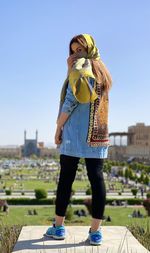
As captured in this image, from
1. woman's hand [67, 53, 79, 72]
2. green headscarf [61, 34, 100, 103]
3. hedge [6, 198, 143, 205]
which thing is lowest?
hedge [6, 198, 143, 205]

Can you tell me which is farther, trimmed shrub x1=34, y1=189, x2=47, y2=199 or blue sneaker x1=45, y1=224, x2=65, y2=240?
trimmed shrub x1=34, y1=189, x2=47, y2=199

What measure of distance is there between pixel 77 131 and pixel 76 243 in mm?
736

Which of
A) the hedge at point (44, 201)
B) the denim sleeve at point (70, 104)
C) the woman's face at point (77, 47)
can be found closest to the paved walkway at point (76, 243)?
the denim sleeve at point (70, 104)

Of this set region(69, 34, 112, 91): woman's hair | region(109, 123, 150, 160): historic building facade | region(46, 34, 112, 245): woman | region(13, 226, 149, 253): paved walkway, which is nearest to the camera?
region(13, 226, 149, 253): paved walkway

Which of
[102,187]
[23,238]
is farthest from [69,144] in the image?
[23,238]

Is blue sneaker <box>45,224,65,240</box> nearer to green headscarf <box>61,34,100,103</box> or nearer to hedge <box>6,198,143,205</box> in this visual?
green headscarf <box>61,34,100,103</box>

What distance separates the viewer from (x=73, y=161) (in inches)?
131

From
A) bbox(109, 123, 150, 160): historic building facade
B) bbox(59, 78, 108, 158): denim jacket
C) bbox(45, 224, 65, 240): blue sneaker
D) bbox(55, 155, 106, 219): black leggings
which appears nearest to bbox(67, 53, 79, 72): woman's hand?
bbox(59, 78, 108, 158): denim jacket

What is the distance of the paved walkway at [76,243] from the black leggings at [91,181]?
0.19 meters

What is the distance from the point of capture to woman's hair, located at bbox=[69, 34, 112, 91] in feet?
11.0

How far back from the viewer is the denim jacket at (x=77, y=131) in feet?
10.7

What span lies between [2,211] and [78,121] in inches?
633

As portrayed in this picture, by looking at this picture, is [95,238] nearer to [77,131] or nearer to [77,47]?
[77,131]

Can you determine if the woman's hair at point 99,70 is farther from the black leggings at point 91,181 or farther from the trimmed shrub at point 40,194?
the trimmed shrub at point 40,194
